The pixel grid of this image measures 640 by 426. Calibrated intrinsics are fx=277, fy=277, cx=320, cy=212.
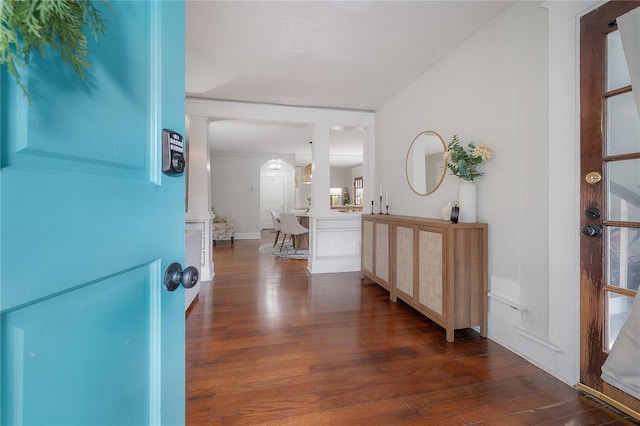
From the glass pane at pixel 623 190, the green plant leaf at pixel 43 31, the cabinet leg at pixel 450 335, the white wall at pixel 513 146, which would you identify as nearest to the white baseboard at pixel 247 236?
the white wall at pixel 513 146

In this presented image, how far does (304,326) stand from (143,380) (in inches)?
72.2

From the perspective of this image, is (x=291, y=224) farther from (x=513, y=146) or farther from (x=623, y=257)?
(x=623, y=257)

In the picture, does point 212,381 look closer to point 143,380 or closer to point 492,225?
point 143,380

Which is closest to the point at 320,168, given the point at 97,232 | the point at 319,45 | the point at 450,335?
the point at 319,45

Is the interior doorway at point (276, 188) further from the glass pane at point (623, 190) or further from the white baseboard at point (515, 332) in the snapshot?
the glass pane at point (623, 190)

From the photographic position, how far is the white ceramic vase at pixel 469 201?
217cm

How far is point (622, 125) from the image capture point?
1.36 m

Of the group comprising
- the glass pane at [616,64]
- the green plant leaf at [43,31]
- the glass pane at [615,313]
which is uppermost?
the glass pane at [616,64]

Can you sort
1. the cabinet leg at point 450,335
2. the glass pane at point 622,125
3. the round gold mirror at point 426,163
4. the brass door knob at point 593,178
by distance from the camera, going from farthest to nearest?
the round gold mirror at point 426,163 < the cabinet leg at point 450,335 < the brass door knob at point 593,178 < the glass pane at point 622,125

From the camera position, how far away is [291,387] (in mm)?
A: 1544

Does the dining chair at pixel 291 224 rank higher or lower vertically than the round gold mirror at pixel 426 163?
lower

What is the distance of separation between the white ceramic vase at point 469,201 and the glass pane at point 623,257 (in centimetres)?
81

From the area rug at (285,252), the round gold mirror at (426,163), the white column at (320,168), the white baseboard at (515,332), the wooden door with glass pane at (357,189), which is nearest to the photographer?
the white baseboard at (515,332)

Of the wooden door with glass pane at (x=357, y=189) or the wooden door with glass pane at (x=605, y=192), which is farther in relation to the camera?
the wooden door with glass pane at (x=357, y=189)
